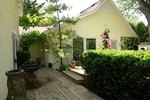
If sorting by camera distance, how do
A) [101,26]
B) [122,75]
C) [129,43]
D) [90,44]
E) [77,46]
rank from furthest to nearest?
[129,43] < [101,26] < [90,44] < [77,46] < [122,75]

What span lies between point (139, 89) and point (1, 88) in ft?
10.9

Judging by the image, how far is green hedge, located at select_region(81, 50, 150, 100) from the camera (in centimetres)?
554

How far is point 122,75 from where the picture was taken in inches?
247

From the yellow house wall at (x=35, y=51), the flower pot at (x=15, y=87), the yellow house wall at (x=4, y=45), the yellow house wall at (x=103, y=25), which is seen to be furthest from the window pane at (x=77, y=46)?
the flower pot at (x=15, y=87)

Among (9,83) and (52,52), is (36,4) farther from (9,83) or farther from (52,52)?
(9,83)

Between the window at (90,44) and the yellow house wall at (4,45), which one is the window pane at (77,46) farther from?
the yellow house wall at (4,45)

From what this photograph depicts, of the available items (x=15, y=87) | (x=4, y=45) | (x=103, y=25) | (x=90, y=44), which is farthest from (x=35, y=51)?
(x=15, y=87)

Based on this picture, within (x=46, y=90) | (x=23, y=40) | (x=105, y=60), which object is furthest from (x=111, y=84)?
(x=23, y=40)

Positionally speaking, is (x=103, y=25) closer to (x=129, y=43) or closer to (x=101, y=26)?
(x=101, y=26)

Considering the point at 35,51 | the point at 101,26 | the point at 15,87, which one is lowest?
the point at 15,87

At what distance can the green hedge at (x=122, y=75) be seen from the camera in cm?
554

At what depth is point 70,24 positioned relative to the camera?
17.4 metres

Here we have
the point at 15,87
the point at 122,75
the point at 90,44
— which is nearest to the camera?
the point at 15,87

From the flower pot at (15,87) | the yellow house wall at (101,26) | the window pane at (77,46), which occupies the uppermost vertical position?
the yellow house wall at (101,26)
